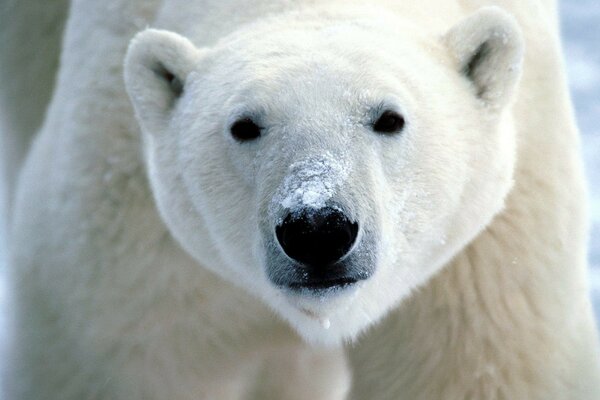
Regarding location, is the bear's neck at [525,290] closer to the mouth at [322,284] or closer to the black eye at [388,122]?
the black eye at [388,122]

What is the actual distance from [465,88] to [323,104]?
44 cm

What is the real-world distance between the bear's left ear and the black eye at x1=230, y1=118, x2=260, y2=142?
0.55m

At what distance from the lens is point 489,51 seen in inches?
119

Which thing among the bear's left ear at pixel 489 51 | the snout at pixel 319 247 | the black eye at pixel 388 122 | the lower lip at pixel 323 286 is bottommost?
the lower lip at pixel 323 286

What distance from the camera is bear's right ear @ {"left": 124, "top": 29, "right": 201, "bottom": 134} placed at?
304cm

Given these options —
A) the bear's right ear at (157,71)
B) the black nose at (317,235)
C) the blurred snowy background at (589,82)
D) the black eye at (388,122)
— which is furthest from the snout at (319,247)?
the blurred snowy background at (589,82)

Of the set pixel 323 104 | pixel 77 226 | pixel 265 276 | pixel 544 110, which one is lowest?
pixel 77 226

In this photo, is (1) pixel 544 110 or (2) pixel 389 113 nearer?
(2) pixel 389 113

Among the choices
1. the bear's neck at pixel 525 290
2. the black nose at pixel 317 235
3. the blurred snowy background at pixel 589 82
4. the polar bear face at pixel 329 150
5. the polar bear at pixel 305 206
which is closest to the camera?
the black nose at pixel 317 235

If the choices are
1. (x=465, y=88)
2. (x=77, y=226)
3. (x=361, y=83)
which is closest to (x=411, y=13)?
(x=465, y=88)

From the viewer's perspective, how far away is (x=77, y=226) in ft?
11.4

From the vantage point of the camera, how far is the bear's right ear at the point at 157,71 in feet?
9.99

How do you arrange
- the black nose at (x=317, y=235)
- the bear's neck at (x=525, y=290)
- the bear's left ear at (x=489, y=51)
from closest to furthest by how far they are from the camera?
1. the black nose at (x=317, y=235)
2. the bear's left ear at (x=489, y=51)
3. the bear's neck at (x=525, y=290)

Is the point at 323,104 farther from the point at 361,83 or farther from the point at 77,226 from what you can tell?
the point at 77,226
